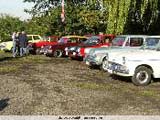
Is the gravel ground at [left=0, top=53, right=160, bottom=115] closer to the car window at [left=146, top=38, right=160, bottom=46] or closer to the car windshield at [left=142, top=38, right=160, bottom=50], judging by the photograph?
the car windshield at [left=142, top=38, right=160, bottom=50]

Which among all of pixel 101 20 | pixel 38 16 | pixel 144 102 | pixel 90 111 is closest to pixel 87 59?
pixel 144 102

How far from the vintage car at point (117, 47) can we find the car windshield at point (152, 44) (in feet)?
2.36

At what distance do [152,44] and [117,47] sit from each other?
2.35 metres

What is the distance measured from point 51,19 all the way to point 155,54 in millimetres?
30771

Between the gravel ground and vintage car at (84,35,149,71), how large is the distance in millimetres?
1759

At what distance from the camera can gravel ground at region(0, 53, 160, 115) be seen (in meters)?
9.70

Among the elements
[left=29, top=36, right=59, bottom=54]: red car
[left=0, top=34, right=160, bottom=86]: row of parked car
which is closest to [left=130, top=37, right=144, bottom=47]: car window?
[left=0, top=34, right=160, bottom=86]: row of parked car

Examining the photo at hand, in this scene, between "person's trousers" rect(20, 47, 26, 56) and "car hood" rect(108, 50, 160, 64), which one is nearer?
"car hood" rect(108, 50, 160, 64)

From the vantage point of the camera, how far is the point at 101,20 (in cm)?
4009

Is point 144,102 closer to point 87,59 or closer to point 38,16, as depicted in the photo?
point 87,59

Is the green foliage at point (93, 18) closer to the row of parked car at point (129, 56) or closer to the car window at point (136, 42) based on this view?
the row of parked car at point (129, 56)

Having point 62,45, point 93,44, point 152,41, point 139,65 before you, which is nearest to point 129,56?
point 139,65

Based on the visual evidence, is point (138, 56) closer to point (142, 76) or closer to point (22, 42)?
point (142, 76)

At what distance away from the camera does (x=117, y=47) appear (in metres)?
18.3
